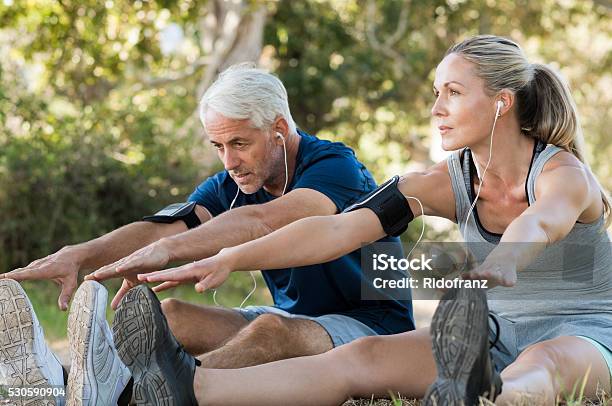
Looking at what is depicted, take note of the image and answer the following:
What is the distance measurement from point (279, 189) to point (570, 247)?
4.03 feet

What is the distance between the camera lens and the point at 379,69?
43.4 feet

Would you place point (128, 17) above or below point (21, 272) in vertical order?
above

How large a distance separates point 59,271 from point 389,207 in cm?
118

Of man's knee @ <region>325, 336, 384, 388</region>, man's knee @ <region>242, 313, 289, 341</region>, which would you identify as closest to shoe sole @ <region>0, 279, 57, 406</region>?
man's knee @ <region>242, 313, 289, 341</region>

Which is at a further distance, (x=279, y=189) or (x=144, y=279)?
(x=279, y=189)

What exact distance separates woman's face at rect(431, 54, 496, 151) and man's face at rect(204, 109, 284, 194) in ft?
2.69

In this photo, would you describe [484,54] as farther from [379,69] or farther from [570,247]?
[379,69]

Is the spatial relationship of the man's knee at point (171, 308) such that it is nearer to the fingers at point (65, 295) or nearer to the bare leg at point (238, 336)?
the bare leg at point (238, 336)

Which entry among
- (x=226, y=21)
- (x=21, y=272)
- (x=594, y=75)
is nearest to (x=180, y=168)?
(x=226, y=21)

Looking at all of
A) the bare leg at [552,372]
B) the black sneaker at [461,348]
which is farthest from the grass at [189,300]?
the black sneaker at [461,348]

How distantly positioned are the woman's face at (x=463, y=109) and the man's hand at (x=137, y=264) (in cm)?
100

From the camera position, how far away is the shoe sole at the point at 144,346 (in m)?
2.62

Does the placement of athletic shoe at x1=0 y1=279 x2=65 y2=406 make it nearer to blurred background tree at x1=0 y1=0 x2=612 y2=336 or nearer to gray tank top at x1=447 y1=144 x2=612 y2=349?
gray tank top at x1=447 y1=144 x2=612 y2=349

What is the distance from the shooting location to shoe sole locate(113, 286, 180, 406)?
8.60 feet
